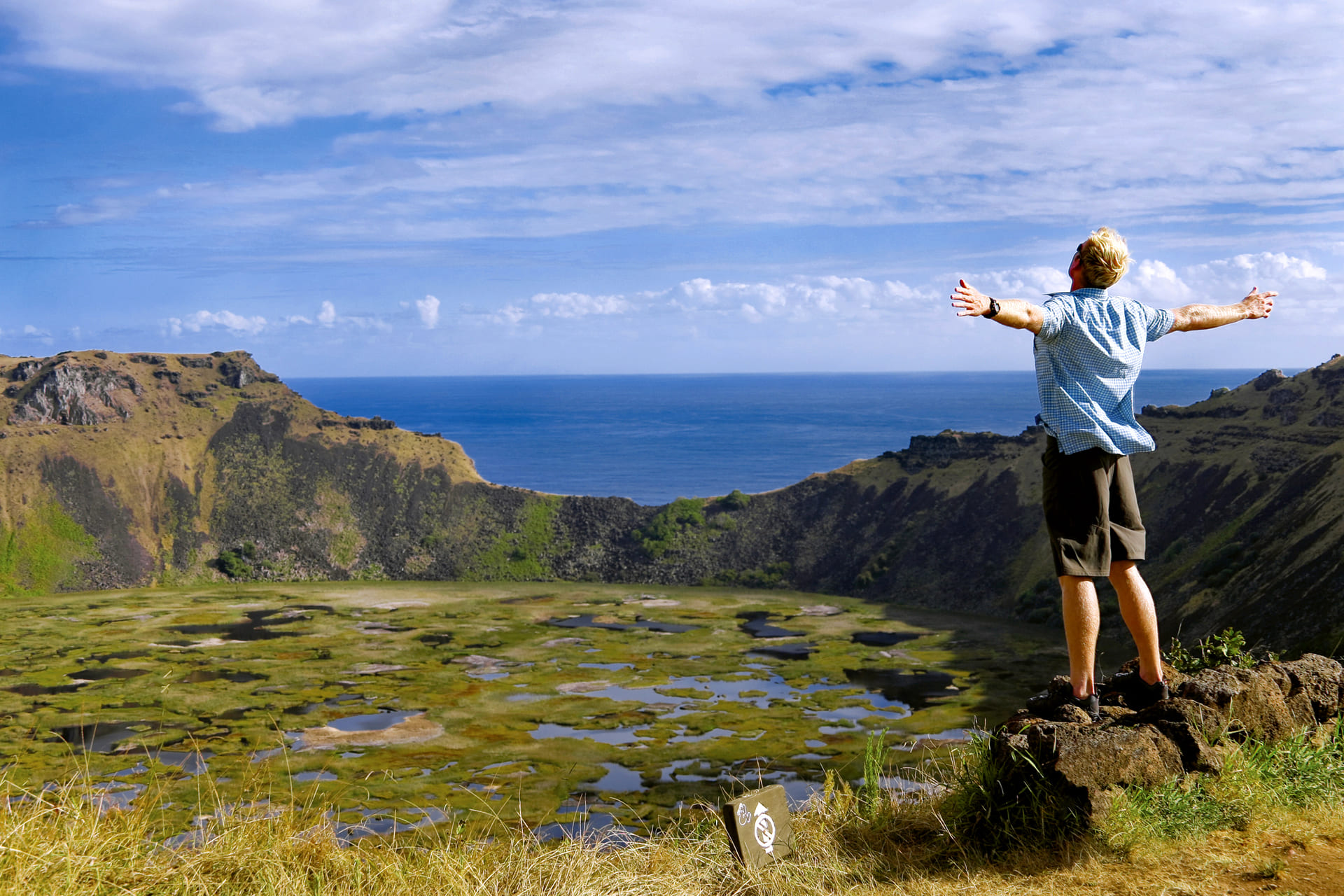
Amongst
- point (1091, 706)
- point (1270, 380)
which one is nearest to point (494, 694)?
point (1091, 706)

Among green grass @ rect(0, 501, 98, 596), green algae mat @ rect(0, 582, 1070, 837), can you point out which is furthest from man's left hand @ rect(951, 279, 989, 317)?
green grass @ rect(0, 501, 98, 596)

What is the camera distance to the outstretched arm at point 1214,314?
7621 mm

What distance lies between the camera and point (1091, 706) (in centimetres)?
807

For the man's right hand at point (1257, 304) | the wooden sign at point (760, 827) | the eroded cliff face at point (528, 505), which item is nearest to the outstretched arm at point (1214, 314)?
A: the man's right hand at point (1257, 304)

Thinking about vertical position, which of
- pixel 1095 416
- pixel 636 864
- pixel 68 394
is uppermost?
pixel 68 394

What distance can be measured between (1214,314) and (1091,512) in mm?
1842

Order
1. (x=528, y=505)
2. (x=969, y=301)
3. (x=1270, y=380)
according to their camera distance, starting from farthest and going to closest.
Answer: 1. (x=528, y=505)
2. (x=1270, y=380)
3. (x=969, y=301)

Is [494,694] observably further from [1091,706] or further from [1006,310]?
[1006,310]

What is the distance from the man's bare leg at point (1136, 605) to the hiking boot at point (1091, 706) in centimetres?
56

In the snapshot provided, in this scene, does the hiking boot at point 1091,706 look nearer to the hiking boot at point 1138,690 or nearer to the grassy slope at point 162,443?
the hiking boot at point 1138,690

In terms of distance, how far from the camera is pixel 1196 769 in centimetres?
748

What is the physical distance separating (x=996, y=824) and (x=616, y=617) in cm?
4089

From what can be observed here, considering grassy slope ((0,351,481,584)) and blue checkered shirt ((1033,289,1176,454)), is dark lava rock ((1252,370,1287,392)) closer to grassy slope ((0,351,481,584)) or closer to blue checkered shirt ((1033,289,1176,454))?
grassy slope ((0,351,481,584))

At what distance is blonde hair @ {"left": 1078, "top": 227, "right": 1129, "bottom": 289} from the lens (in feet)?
24.6
